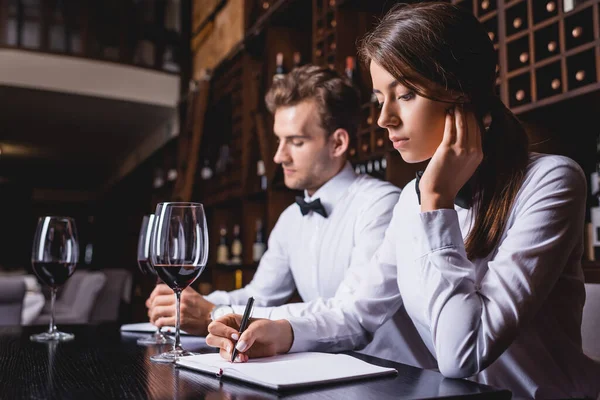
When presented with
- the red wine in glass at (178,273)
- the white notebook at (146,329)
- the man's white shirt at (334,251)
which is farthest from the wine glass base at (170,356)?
the man's white shirt at (334,251)

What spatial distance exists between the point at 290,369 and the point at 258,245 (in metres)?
3.42

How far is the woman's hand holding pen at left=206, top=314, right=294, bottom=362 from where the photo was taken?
108 centimetres

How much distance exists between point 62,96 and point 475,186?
276 inches

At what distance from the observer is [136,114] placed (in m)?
8.23

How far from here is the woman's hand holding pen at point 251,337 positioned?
1.08 m

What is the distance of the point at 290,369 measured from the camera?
981mm

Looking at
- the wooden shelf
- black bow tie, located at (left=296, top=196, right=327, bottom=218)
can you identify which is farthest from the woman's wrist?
black bow tie, located at (left=296, top=196, right=327, bottom=218)

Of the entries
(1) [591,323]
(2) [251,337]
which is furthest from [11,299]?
(1) [591,323]

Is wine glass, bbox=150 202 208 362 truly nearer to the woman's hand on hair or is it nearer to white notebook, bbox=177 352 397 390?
white notebook, bbox=177 352 397 390

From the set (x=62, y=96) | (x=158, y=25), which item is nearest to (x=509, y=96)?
(x=62, y=96)

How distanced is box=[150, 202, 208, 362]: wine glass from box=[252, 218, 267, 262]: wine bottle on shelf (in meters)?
3.22

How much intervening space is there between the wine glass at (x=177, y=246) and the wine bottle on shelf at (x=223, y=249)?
4.03 metres

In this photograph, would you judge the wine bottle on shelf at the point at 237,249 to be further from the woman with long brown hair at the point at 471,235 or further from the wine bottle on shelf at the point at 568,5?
the woman with long brown hair at the point at 471,235

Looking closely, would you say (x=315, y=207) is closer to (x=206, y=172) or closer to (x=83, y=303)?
(x=206, y=172)
